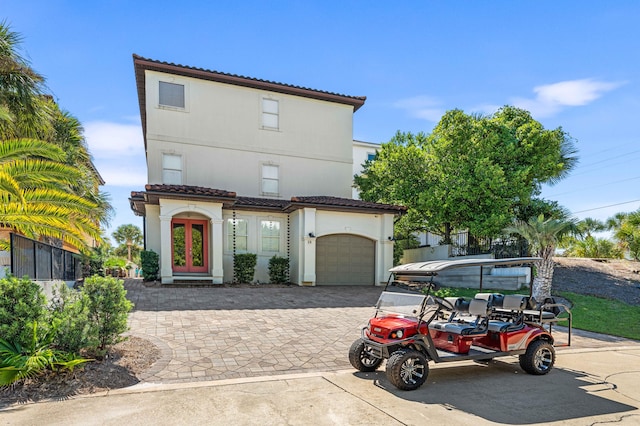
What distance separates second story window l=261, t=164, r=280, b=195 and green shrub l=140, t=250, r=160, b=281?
6.74 meters

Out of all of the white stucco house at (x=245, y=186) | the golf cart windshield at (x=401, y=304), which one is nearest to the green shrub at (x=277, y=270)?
the white stucco house at (x=245, y=186)

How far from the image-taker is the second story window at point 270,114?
2089 cm

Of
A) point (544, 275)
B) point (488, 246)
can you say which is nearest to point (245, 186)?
point (488, 246)

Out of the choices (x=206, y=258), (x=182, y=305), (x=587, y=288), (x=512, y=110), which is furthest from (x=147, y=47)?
(x=587, y=288)

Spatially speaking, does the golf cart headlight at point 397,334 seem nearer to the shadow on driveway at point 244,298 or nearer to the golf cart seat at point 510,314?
the golf cart seat at point 510,314

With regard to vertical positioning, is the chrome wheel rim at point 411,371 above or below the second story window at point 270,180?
below

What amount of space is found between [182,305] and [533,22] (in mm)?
13615

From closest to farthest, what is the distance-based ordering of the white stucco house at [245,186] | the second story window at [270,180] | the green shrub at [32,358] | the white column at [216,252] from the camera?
the green shrub at [32,358], the white column at [216,252], the white stucco house at [245,186], the second story window at [270,180]

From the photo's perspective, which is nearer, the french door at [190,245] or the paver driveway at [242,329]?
the paver driveway at [242,329]

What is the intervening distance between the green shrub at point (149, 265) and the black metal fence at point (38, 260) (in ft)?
9.87

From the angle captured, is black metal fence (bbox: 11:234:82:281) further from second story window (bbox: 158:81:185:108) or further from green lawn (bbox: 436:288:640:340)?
green lawn (bbox: 436:288:640:340)

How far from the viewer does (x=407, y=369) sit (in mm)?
5484

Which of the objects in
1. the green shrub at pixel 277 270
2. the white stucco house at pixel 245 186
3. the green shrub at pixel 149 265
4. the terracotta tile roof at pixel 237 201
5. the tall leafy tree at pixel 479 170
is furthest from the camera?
the green shrub at pixel 277 270

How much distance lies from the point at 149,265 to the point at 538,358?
15.5 meters
